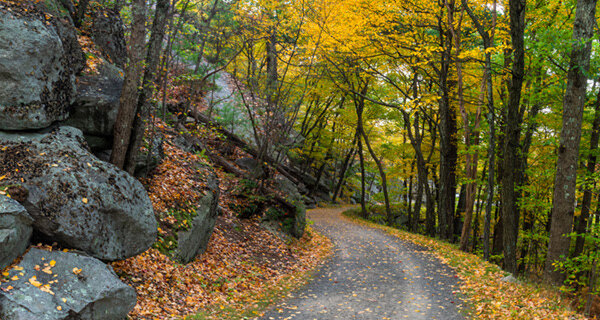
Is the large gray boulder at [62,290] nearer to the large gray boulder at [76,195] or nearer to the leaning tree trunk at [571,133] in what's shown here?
the large gray boulder at [76,195]

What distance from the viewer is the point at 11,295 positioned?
3.83 m

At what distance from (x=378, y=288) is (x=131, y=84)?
23.2ft

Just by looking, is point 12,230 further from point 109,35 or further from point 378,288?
point 378,288

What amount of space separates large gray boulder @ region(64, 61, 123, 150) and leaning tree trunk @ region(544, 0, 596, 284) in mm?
9676

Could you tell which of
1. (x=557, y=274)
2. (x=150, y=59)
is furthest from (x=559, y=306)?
(x=150, y=59)

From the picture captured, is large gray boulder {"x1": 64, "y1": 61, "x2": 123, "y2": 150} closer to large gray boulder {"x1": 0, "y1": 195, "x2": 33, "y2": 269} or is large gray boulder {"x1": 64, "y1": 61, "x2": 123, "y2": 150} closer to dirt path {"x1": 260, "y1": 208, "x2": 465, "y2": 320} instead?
large gray boulder {"x1": 0, "y1": 195, "x2": 33, "y2": 269}

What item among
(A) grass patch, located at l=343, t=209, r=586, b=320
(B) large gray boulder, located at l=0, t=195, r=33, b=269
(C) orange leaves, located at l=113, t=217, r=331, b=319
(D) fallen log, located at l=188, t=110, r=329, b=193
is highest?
(D) fallen log, located at l=188, t=110, r=329, b=193

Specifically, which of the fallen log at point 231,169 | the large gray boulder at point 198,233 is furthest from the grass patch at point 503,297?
the fallen log at point 231,169

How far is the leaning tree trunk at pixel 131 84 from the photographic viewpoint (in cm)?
688

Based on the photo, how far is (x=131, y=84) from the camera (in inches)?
272

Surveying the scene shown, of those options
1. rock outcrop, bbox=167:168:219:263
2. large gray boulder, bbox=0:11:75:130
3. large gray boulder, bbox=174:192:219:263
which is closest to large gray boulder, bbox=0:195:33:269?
large gray boulder, bbox=0:11:75:130

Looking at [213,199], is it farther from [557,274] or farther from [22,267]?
[557,274]

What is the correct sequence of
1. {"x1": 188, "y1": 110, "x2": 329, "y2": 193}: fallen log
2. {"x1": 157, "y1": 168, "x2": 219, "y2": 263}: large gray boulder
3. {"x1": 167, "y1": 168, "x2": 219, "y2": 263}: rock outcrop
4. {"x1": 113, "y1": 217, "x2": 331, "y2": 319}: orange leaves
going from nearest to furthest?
{"x1": 113, "y1": 217, "x2": 331, "y2": 319}: orange leaves, {"x1": 157, "y1": 168, "x2": 219, "y2": 263}: large gray boulder, {"x1": 167, "y1": 168, "x2": 219, "y2": 263}: rock outcrop, {"x1": 188, "y1": 110, "x2": 329, "y2": 193}: fallen log

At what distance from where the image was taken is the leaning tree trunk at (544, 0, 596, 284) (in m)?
7.73
